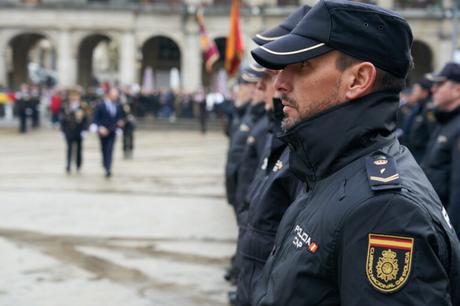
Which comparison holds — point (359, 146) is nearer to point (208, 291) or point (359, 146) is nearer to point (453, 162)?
point (453, 162)

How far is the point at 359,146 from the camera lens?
225 cm

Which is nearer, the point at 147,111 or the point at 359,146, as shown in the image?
the point at 359,146

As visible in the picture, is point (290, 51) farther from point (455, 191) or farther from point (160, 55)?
point (160, 55)

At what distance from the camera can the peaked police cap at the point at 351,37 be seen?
2205 mm

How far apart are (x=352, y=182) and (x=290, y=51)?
44cm

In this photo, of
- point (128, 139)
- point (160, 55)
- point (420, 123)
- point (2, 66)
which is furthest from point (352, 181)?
point (160, 55)

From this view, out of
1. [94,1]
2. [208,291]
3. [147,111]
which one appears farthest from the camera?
[94,1]

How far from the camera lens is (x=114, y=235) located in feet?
31.9

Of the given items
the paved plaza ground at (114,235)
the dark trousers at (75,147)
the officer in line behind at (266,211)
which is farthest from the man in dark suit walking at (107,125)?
the officer in line behind at (266,211)

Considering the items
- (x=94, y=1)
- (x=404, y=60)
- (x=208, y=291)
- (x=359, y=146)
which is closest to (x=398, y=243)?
(x=359, y=146)

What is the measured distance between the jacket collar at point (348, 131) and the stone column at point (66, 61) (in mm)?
43951

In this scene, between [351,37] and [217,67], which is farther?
[217,67]

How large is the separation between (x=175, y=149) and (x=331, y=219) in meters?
22.6

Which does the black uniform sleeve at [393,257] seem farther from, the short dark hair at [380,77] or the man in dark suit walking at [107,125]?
the man in dark suit walking at [107,125]
